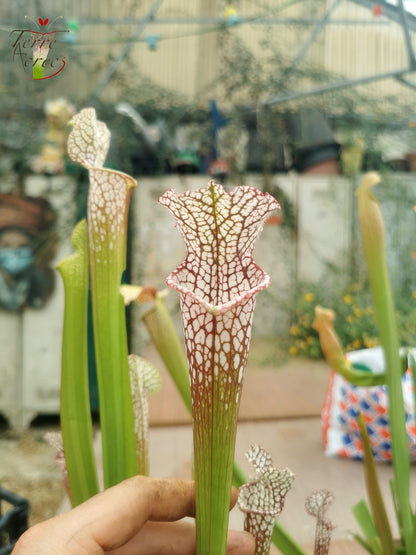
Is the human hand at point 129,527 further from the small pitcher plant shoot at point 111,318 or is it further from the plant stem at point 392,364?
the plant stem at point 392,364

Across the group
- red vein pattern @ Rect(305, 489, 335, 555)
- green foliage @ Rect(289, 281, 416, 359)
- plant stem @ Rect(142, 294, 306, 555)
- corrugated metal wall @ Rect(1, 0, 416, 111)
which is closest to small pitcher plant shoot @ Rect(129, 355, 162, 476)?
plant stem @ Rect(142, 294, 306, 555)

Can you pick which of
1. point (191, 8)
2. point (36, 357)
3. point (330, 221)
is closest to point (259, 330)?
point (330, 221)

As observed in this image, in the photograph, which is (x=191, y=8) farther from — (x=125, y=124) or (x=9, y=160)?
(x=9, y=160)

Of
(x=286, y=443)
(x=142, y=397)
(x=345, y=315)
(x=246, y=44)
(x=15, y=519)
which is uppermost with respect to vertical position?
(x=246, y=44)

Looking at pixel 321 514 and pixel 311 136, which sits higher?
pixel 311 136

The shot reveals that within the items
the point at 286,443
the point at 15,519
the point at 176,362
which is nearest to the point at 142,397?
the point at 176,362

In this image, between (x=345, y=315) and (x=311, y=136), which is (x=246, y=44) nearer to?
(x=311, y=136)

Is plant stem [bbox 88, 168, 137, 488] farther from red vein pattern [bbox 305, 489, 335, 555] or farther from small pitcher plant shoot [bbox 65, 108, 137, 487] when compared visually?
red vein pattern [bbox 305, 489, 335, 555]
